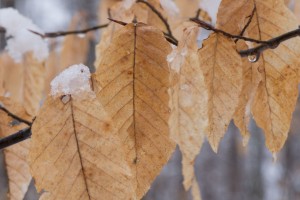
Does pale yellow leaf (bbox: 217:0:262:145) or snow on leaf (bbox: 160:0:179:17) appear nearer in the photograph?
pale yellow leaf (bbox: 217:0:262:145)

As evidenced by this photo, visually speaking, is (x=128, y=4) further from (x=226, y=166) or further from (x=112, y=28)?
(x=226, y=166)

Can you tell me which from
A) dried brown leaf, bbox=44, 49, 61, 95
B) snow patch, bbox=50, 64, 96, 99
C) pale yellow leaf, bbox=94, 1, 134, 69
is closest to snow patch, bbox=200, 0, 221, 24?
pale yellow leaf, bbox=94, 1, 134, 69

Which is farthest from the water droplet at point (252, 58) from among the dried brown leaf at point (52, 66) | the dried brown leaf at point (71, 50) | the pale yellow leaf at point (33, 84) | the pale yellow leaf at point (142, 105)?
the dried brown leaf at point (52, 66)

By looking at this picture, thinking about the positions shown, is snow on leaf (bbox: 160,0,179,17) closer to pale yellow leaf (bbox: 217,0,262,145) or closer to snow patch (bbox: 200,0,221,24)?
snow patch (bbox: 200,0,221,24)

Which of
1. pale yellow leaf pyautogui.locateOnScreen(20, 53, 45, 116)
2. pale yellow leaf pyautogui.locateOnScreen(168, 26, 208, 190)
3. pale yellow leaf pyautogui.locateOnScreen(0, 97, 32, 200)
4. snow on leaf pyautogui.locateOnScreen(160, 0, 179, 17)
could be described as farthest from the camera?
pale yellow leaf pyautogui.locateOnScreen(20, 53, 45, 116)

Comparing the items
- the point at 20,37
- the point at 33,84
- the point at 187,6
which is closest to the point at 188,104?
the point at 33,84

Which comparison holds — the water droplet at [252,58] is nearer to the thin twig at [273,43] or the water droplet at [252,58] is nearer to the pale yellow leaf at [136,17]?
the thin twig at [273,43]

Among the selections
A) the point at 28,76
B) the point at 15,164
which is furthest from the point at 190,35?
the point at 28,76
